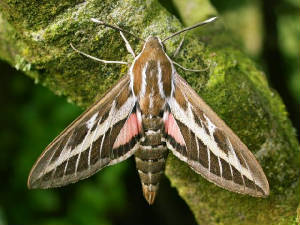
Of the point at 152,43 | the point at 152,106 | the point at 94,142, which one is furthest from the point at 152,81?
the point at 94,142

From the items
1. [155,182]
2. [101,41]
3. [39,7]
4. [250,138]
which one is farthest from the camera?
[155,182]

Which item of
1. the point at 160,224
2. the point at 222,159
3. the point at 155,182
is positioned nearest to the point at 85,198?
A: the point at 160,224

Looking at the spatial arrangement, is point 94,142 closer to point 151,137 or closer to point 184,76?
point 151,137

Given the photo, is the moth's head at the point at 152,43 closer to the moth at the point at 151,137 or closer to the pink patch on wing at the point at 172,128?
the moth at the point at 151,137

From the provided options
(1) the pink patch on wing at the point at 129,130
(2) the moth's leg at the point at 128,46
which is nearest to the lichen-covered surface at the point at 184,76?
(2) the moth's leg at the point at 128,46

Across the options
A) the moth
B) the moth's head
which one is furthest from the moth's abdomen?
the moth's head

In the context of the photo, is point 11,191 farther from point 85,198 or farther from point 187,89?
point 187,89

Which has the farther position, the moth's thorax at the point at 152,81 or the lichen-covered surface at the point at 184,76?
the moth's thorax at the point at 152,81
